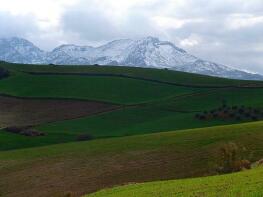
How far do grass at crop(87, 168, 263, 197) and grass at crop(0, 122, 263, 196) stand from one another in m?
10.7

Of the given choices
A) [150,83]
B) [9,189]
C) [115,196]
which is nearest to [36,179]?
[9,189]

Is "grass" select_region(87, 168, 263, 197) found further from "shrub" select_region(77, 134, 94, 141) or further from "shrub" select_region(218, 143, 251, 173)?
"shrub" select_region(77, 134, 94, 141)

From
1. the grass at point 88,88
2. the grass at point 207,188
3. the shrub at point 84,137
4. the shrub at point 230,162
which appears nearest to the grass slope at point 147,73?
the grass at point 88,88

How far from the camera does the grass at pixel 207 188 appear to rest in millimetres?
30503

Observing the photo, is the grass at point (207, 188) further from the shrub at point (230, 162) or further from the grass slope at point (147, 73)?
the grass slope at point (147, 73)

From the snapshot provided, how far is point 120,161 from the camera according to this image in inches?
2356

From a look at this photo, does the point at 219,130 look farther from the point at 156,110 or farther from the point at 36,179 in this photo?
the point at 156,110

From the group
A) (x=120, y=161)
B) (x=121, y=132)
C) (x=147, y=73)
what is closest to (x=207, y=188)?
(x=120, y=161)

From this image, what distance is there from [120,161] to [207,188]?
26578 millimetres

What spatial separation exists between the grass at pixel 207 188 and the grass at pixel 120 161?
421 inches

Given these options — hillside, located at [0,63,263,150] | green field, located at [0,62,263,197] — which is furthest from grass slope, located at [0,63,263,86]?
green field, located at [0,62,263,197]

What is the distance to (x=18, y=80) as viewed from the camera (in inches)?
5812

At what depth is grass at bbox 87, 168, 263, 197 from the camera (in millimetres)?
30503

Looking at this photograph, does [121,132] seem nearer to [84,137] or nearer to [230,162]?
[84,137]
